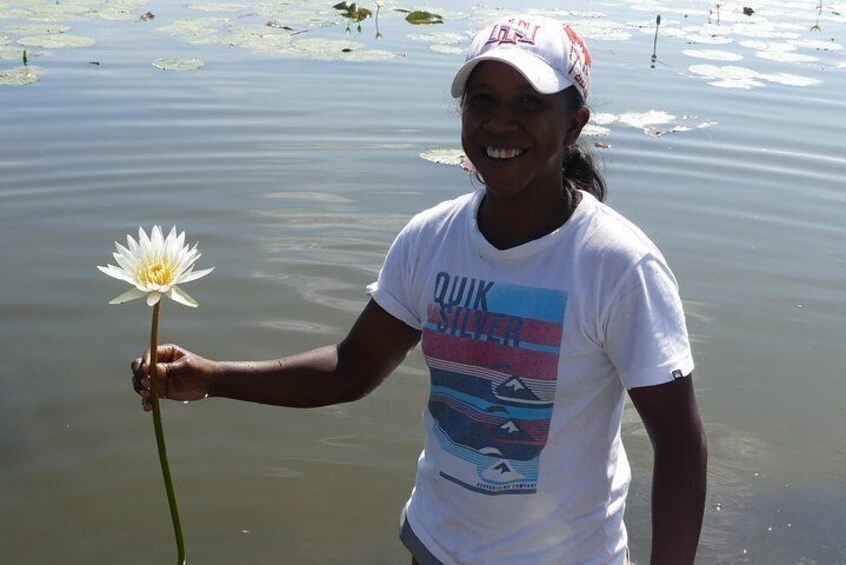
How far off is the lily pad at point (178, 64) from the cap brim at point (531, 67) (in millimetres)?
7216

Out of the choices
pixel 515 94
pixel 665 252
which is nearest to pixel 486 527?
pixel 515 94

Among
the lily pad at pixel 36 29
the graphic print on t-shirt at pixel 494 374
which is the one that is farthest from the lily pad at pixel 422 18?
the graphic print on t-shirt at pixel 494 374

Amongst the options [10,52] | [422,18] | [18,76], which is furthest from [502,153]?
[422,18]

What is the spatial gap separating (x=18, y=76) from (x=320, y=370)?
22.4 ft

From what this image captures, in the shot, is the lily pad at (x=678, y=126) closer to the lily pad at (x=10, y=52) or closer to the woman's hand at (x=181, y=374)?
the lily pad at (x=10, y=52)

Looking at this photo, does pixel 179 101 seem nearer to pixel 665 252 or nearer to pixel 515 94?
pixel 665 252

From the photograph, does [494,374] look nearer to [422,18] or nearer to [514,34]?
[514,34]

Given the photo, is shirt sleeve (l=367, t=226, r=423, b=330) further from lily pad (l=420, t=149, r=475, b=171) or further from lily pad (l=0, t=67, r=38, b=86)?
lily pad (l=0, t=67, r=38, b=86)

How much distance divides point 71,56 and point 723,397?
6832 millimetres

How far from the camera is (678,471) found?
1.86 meters

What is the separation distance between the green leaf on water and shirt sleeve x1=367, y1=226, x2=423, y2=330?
30.3 ft

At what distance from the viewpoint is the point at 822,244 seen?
5.84 metres

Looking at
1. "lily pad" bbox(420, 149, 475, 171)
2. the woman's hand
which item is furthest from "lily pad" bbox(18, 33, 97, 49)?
the woman's hand

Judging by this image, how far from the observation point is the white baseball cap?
76.2 inches
